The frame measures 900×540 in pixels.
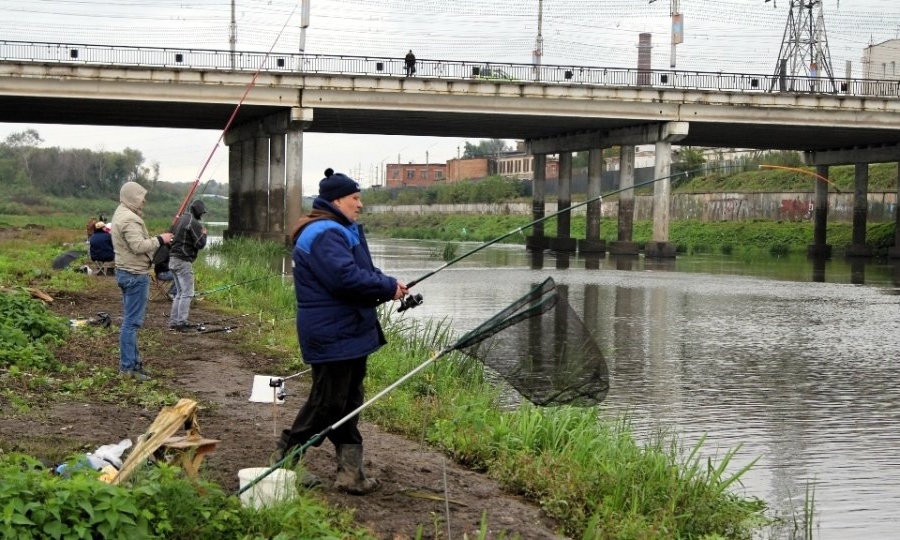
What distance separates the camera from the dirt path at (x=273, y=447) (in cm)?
648

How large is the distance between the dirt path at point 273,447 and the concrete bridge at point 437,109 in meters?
32.0

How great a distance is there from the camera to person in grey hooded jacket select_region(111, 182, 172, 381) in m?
10.4

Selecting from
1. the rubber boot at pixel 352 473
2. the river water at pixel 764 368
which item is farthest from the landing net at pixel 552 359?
the river water at pixel 764 368

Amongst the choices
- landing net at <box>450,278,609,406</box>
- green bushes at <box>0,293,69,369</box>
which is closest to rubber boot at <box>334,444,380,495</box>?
landing net at <box>450,278,609,406</box>

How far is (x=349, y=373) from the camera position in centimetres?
671

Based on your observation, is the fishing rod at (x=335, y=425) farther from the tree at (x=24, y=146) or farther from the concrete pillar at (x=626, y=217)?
the tree at (x=24, y=146)

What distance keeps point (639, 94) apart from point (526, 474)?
1642 inches

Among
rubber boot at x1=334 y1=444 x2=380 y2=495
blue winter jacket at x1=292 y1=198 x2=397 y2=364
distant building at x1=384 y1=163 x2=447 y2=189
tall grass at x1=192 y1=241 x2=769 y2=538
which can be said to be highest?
distant building at x1=384 y1=163 x2=447 y2=189

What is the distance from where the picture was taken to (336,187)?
680 centimetres

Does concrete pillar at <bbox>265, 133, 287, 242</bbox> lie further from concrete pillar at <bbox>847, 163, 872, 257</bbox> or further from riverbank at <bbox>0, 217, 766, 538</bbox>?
riverbank at <bbox>0, 217, 766, 538</bbox>

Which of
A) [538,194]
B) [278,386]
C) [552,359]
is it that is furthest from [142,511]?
[538,194]

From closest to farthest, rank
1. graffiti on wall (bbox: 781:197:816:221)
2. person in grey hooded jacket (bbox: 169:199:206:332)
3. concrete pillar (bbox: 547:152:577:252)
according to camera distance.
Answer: person in grey hooded jacket (bbox: 169:199:206:332), concrete pillar (bbox: 547:152:577:252), graffiti on wall (bbox: 781:197:816:221)

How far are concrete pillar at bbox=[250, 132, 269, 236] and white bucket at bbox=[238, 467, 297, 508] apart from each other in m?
45.1

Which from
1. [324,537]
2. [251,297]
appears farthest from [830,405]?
[251,297]
